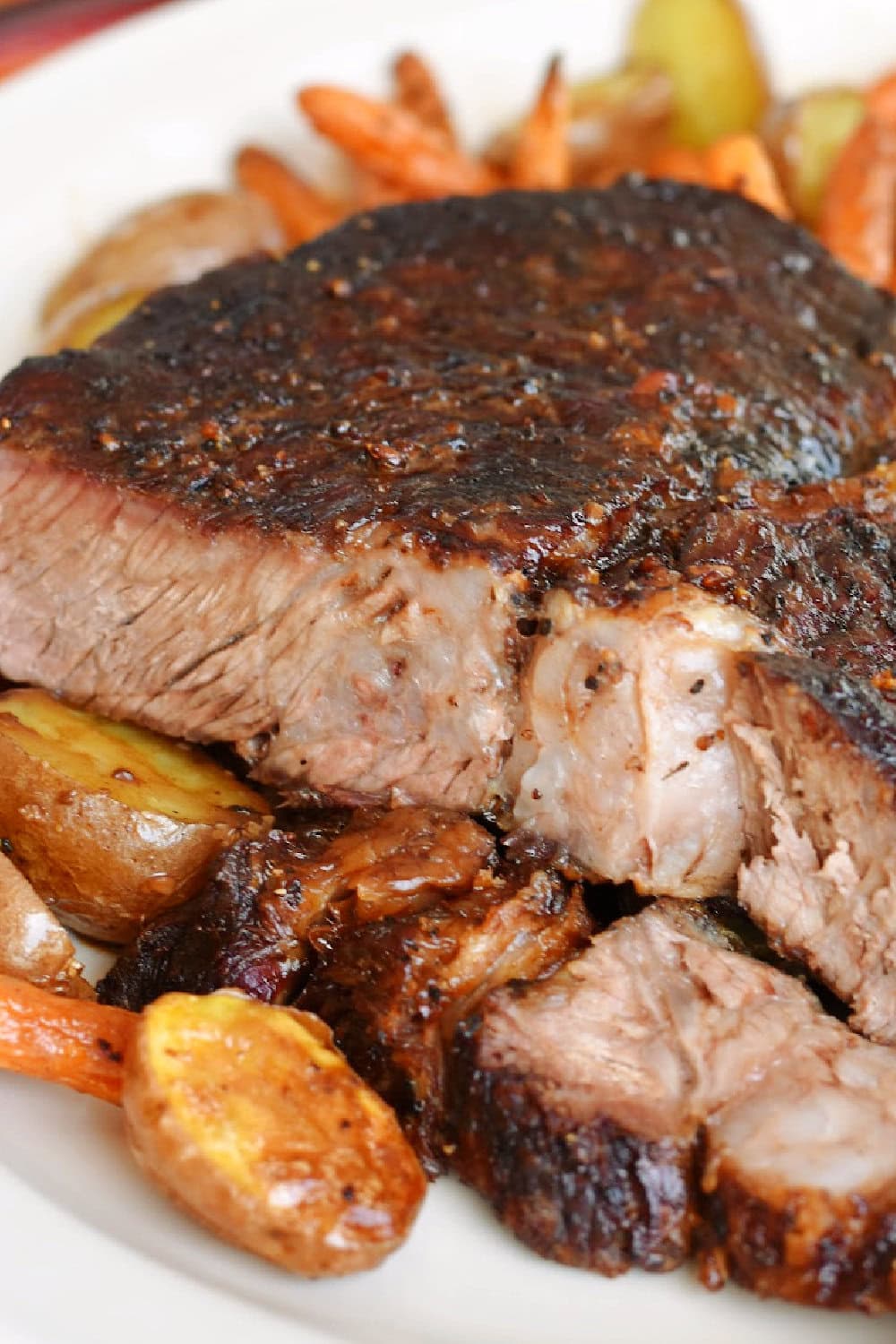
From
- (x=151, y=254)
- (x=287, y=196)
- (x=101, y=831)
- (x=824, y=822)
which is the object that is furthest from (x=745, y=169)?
(x=101, y=831)

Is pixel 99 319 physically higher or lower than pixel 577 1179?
higher

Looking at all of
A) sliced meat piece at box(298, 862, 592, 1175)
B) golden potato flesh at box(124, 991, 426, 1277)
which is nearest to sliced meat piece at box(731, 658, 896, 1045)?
sliced meat piece at box(298, 862, 592, 1175)

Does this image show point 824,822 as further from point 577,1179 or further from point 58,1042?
point 58,1042

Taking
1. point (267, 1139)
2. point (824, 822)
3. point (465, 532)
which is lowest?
point (824, 822)

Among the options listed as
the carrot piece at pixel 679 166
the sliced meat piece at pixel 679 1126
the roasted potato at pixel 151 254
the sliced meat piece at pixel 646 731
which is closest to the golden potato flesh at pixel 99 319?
the roasted potato at pixel 151 254

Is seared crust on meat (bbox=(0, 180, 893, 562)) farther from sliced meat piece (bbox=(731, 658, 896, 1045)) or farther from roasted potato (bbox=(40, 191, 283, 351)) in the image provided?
roasted potato (bbox=(40, 191, 283, 351))

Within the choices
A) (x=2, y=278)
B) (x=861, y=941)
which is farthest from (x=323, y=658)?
(x=2, y=278)

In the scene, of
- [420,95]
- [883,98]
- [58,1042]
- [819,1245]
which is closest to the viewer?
[819,1245]
